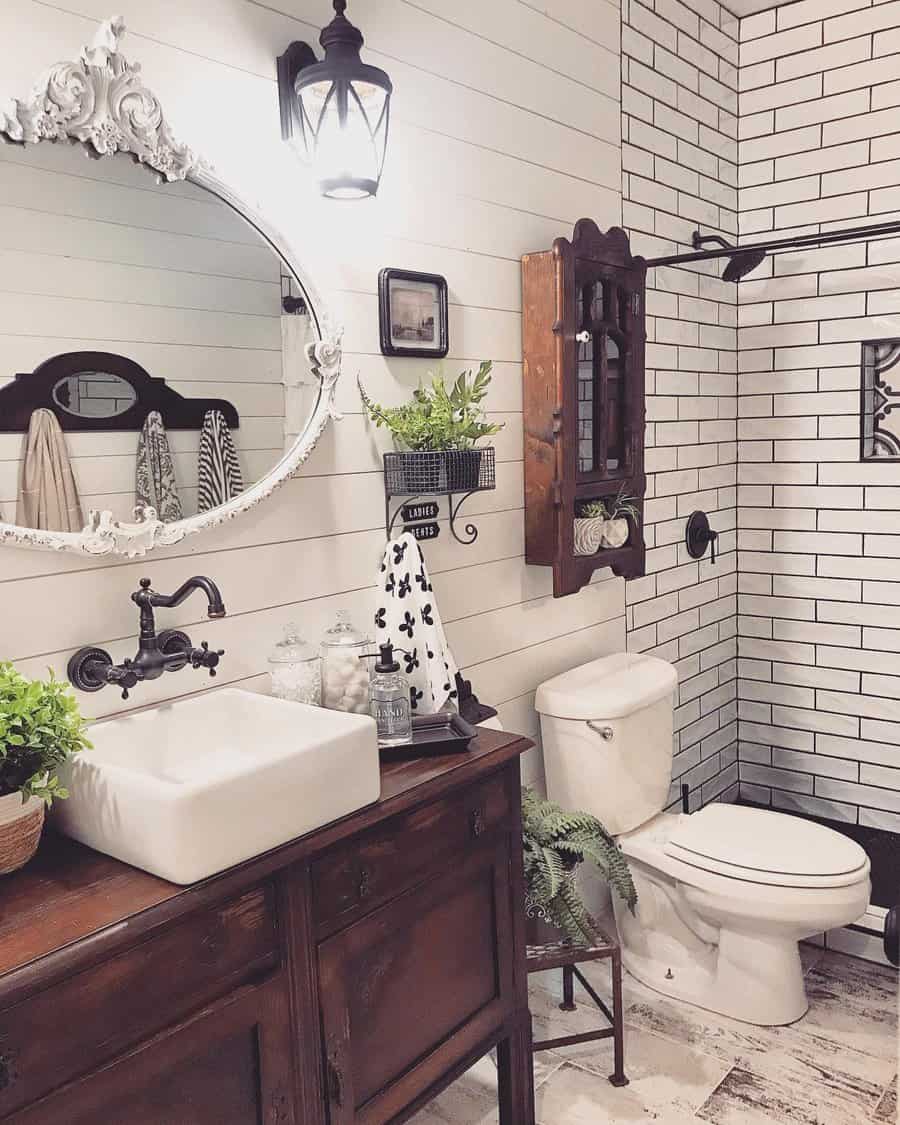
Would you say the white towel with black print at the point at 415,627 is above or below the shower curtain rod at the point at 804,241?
below

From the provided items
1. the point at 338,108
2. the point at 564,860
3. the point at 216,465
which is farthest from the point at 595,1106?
the point at 338,108

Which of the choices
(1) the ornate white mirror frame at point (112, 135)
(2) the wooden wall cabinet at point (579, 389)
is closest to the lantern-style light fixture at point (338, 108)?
(1) the ornate white mirror frame at point (112, 135)

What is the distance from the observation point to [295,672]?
185 cm

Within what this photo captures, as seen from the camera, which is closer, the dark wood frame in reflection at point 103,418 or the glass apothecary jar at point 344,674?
the dark wood frame in reflection at point 103,418

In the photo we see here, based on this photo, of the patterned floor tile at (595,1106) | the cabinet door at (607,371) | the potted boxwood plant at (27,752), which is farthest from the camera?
the cabinet door at (607,371)

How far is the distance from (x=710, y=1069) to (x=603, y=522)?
4.44 feet

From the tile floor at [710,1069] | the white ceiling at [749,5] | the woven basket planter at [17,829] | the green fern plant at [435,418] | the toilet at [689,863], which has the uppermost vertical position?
the white ceiling at [749,5]

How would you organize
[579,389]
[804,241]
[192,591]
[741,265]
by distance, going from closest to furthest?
[192,591], [579,389], [804,241], [741,265]

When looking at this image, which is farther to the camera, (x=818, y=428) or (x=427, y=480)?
(x=818, y=428)

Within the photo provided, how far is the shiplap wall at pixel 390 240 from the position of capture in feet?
5.41

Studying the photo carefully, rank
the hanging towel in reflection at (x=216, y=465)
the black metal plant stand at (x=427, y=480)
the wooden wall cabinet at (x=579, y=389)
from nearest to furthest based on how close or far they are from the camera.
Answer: the hanging towel in reflection at (x=216, y=465), the black metal plant stand at (x=427, y=480), the wooden wall cabinet at (x=579, y=389)

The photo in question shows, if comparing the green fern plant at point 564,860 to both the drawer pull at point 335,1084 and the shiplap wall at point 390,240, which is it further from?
the drawer pull at point 335,1084

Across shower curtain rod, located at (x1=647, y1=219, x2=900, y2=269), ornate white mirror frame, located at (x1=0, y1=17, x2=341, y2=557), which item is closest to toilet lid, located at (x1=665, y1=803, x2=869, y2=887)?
ornate white mirror frame, located at (x1=0, y1=17, x2=341, y2=557)

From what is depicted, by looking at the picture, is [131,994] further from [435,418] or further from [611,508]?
[611,508]
